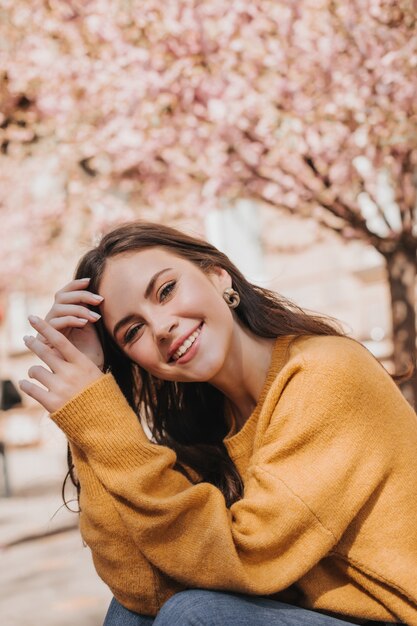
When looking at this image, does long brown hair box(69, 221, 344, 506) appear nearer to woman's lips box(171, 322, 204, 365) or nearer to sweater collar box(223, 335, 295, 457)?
sweater collar box(223, 335, 295, 457)

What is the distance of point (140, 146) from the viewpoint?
6336mm

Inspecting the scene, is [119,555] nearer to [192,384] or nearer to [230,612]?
[230,612]

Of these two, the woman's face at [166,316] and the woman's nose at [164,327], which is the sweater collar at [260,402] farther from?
the woman's nose at [164,327]

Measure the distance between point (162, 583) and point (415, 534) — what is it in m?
0.57

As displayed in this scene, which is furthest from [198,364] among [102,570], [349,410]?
[102,570]

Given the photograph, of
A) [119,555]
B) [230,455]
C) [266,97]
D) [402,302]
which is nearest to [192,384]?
[230,455]

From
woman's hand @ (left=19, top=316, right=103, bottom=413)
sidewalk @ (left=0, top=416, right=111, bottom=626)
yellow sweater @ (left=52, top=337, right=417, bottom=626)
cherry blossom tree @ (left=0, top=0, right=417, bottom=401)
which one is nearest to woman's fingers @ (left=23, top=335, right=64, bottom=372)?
woman's hand @ (left=19, top=316, right=103, bottom=413)

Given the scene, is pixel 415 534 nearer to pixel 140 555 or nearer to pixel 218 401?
pixel 140 555

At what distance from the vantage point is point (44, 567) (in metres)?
5.25

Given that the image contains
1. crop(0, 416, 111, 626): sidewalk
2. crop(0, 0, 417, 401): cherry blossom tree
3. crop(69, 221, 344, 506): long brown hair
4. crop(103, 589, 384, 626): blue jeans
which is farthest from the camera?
crop(0, 0, 417, 401): cherry blossom tree

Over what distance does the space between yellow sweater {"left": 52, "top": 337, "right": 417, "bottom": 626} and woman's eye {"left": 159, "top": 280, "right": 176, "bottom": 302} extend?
0.79 ft

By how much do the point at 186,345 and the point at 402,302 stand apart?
3346mm

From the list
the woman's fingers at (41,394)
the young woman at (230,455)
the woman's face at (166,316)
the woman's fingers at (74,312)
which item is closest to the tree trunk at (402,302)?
the young woman at (230,455)

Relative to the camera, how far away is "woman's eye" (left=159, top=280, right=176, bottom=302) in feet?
7.03
